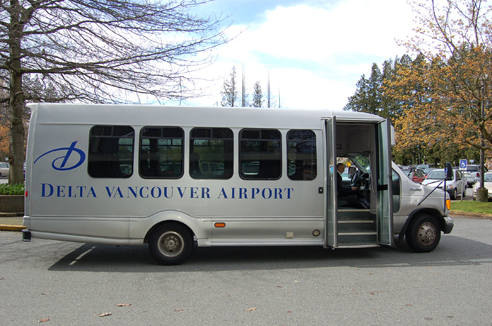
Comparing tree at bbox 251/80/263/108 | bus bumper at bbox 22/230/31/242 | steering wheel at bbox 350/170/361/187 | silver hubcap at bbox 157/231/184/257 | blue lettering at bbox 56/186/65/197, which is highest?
tree at bbox 251/80/263/108

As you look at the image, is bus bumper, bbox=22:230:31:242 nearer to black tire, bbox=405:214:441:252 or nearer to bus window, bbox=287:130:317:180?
bus window, bbox=287:130:317:180

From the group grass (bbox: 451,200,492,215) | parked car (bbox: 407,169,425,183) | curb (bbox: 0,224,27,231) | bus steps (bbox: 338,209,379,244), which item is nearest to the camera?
bus steps (bbox: 338,209,379,244)

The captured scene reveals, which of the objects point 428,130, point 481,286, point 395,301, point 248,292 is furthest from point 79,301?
point 428,130

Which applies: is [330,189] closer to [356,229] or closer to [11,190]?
[356,229]

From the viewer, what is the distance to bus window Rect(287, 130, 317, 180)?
6.55 metres

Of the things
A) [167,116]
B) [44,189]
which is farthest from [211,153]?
[44,189]

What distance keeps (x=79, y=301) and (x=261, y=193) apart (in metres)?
3.19

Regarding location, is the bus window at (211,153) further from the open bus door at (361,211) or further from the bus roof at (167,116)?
the open bus door at (361,211)

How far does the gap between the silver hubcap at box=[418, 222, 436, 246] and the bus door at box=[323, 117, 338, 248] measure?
2020 mm

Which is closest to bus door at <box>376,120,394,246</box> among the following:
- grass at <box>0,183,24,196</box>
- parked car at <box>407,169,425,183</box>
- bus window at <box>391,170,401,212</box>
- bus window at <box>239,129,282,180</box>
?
bus window at <box>391,170,401,212</box>

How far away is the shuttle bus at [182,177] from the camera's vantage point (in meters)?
6.25

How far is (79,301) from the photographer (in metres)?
4.66

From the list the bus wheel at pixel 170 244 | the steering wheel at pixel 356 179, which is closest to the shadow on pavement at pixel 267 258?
the bus wheel at pixel 170 244

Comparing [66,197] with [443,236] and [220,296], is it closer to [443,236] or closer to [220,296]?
[220,296]
